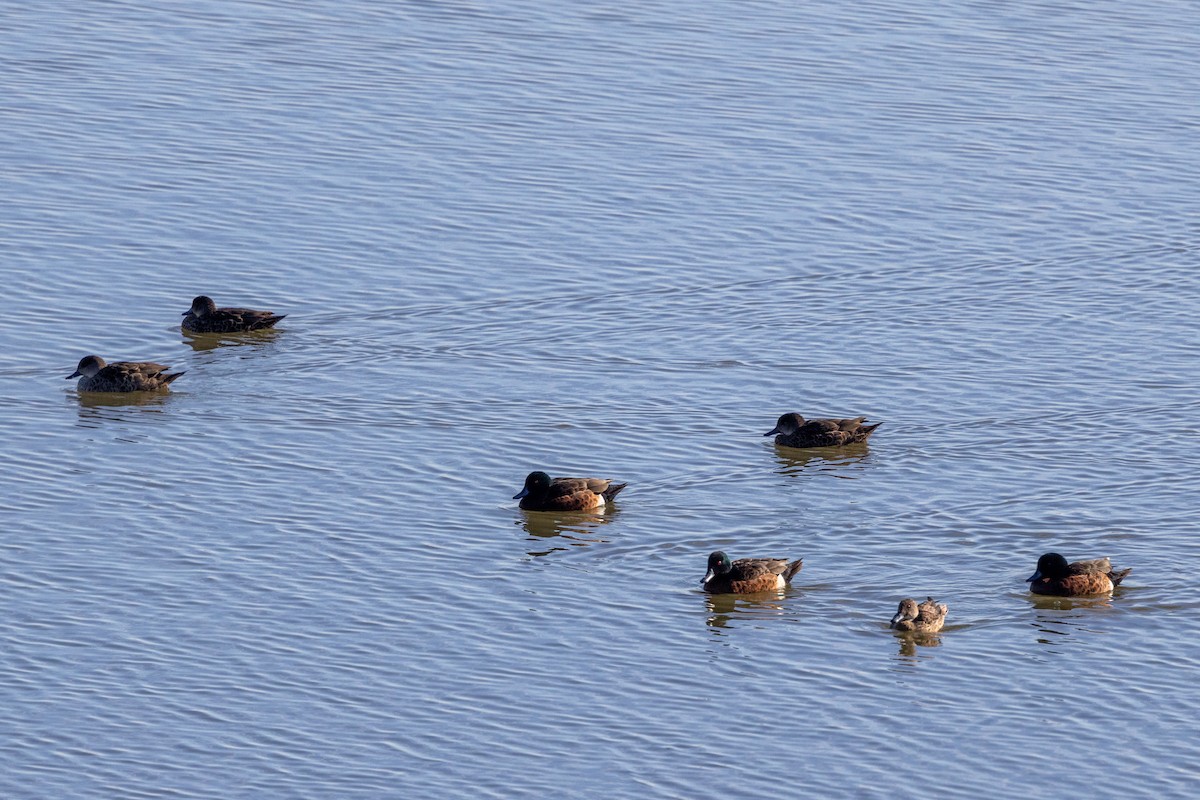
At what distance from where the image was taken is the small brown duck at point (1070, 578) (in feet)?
61.4

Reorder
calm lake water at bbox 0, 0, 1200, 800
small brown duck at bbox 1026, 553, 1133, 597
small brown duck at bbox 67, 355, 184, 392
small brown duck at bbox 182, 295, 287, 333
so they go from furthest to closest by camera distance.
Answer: small brown duck at bbox 182, 295, 287, 333 → small brown duck at bbox 67, 355, 184, 392 → small brown duck at bbox 1026, 553, 1133, 597 → calm lake water at bbox 0, 0, 1200, 800

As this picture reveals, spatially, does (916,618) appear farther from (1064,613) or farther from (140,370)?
(140,370)

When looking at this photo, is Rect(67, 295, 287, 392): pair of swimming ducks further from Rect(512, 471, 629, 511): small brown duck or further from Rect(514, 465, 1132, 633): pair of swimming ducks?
Rect(514, 465, 1132, 633): pair of swimming ducks

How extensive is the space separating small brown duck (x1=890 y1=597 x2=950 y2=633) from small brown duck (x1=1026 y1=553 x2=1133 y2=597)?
1.42 meters

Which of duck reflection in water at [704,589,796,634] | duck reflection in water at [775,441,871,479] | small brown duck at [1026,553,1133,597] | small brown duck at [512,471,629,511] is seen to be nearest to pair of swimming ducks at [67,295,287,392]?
small brown duck at [512,471,629,511]

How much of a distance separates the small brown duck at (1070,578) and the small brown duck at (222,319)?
10942mm

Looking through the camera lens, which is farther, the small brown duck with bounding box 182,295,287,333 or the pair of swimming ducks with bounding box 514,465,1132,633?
the small brown duck with bounding box 182,295,287,333

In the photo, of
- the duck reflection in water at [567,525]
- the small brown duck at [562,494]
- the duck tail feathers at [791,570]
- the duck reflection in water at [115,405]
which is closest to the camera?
the duck tail feathers at [791,570]

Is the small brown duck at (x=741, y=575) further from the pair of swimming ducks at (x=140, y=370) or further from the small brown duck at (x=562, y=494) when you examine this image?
the pair of swimming ducks at (x=140, y=370)

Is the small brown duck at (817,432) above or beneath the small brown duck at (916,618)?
above

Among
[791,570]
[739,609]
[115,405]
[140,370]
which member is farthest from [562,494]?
[140,370]

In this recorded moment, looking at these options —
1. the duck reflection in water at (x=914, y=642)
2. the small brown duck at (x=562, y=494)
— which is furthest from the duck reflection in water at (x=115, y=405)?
the duck reflection in water at (x=914, y=642)

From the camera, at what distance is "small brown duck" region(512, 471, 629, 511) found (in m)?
20.9

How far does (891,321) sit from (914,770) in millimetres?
12093
